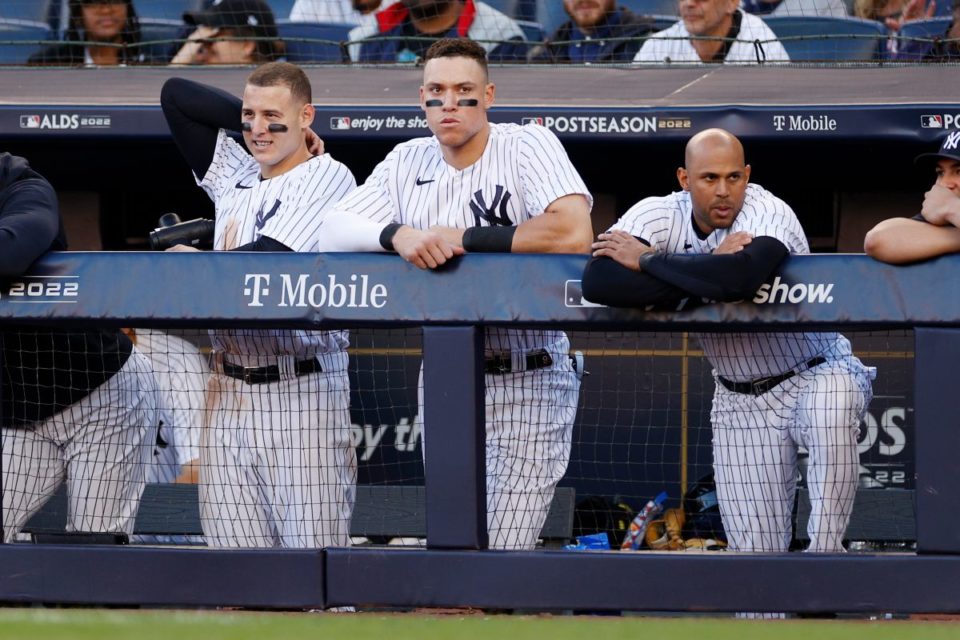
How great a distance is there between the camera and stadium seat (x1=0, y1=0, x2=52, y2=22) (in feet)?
23.0

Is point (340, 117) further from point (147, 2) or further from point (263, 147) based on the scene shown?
point (147, 2)

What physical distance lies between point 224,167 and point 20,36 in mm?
2978

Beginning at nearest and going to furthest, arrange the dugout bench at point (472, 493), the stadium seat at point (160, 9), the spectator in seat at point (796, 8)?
the dugout bench at point (472, 493) < the spectator in seat at point (796, 8) < the stadium seat at point (160, 9)

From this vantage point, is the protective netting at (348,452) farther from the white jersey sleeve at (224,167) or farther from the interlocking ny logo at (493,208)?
the white jersey sleeve at (224,167)

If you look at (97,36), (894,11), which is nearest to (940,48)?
(894,11)

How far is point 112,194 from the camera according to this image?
6.73 m

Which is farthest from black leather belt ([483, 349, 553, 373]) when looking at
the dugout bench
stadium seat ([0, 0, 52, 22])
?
stadium seat ([0, 0, 52, 22])

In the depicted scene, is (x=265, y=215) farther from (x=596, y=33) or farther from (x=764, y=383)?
(x=596, y=33)

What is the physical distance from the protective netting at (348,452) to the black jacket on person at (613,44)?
2056mm

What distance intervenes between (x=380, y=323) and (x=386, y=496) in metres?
1.01

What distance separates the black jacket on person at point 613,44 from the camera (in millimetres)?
6480

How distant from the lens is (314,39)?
6.67 meters

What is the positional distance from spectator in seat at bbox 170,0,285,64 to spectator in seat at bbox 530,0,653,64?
1241mm

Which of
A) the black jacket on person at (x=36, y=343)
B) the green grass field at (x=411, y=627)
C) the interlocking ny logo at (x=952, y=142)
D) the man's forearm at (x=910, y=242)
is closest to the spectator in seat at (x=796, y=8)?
the interlocking ny logo at (x=952, y=142)
